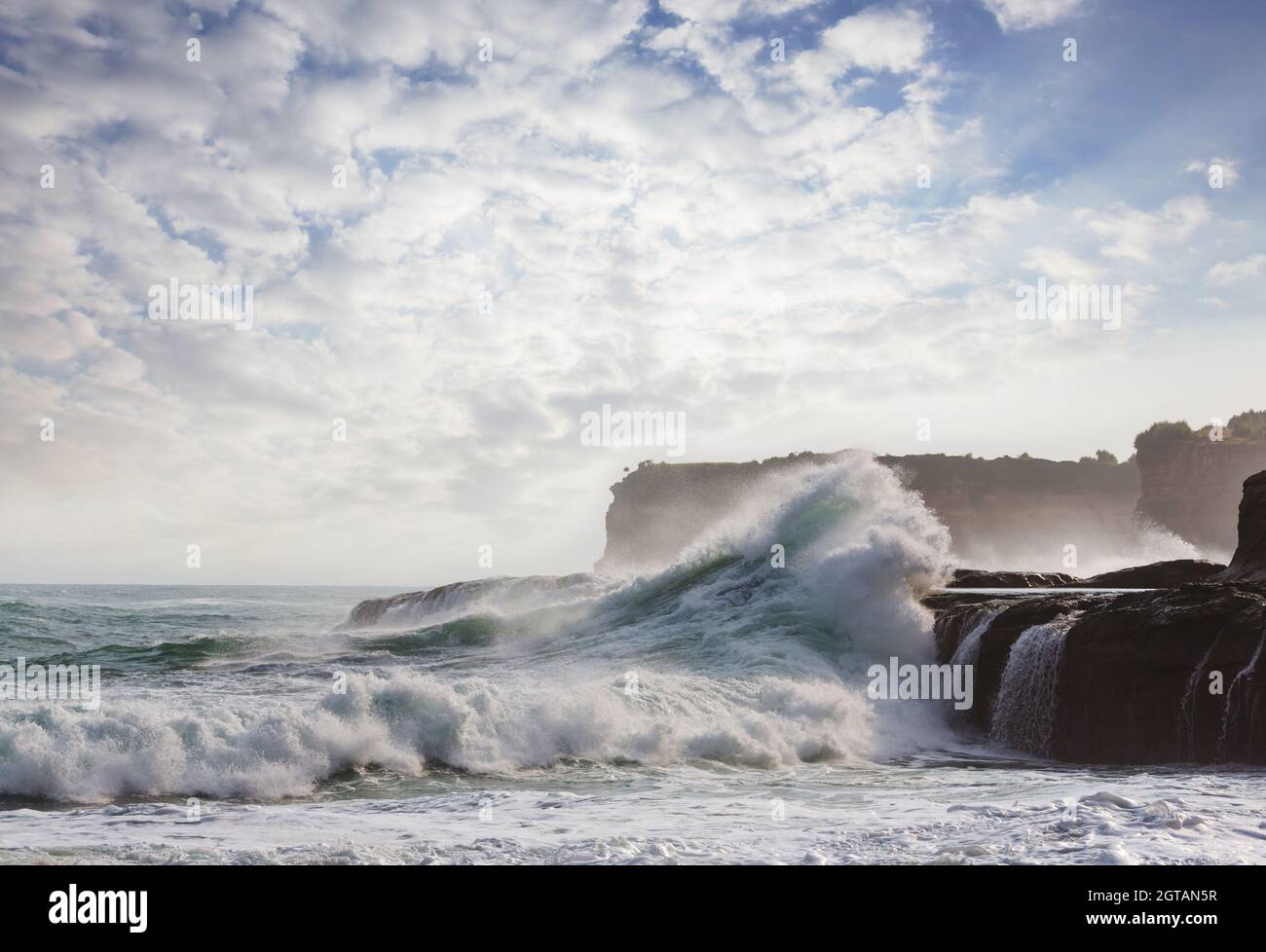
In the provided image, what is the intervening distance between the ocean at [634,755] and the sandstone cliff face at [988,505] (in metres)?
54.2

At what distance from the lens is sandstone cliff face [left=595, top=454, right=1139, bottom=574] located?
71.3 metres

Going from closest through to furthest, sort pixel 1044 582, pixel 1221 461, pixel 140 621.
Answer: pixel 1044 582
pixel 140 621
pixel 1221 461

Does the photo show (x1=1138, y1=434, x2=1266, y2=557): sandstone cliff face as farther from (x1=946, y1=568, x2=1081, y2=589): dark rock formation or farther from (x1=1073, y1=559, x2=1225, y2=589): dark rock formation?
(x1=1073, y1=559, x2=1225, y2=589): dark rock formation

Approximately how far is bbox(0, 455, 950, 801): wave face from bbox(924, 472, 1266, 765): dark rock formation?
164cm

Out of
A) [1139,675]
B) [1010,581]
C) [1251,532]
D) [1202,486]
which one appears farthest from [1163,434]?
[1139,675]

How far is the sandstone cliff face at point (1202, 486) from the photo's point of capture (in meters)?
55.4

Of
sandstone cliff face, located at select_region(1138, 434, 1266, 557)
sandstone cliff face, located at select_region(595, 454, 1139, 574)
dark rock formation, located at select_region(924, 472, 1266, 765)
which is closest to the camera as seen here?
dark rock formation, located at select_region(924, 472, 1266, 765)

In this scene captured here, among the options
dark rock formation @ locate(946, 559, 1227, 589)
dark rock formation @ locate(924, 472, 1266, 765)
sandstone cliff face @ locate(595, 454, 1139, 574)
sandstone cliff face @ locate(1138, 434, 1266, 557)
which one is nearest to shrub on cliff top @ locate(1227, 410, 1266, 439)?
sandstone cliff face @ locate(1138, 434, 1266, 557)

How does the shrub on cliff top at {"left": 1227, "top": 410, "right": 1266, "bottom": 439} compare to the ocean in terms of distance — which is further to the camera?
the shrub on cliff top at {"left": 1227, "top": 410, "right": 1266, "bottom": 439}

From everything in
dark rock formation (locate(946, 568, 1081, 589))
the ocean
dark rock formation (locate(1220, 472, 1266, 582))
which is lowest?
the ocean
